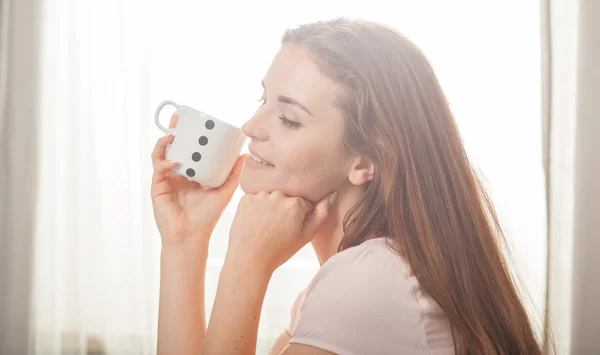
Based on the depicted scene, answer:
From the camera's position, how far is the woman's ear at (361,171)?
114cm

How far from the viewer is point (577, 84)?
2.20 meters

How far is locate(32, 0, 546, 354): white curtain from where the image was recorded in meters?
2.23

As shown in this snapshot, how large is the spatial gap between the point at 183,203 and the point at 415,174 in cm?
59

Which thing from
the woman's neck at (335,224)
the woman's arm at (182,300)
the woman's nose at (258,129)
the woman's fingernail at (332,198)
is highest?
the woman's nose at (258,129)

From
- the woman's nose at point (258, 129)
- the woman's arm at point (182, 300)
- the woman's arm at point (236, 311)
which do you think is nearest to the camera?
the woman's arm at point (236, 311)

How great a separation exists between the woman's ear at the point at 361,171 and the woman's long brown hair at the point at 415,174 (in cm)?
1

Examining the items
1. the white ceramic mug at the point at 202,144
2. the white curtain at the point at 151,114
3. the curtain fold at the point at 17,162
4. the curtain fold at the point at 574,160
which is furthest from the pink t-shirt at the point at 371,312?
the curtain fold at the point at 17,162

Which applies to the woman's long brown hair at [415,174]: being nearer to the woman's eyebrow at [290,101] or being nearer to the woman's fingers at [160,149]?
the woman's eyebrow at [290,101]

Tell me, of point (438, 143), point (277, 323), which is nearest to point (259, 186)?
point (438, 143)

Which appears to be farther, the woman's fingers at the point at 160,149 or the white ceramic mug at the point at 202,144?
the woman's fingers at the point at 160,149

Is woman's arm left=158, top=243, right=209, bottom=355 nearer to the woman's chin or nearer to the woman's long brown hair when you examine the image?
the woman's chin

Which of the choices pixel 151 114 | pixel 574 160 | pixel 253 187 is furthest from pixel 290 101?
pixel 574 160

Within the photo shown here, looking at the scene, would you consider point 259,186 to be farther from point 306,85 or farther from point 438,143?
point 438,143

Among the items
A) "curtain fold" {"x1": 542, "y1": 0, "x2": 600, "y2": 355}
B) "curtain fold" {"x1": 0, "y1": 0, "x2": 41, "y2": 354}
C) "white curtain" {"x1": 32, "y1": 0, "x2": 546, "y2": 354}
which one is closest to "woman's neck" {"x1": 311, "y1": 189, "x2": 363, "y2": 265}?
"white curtain" {"x1": 32, "y1": 0, "x2": 546, "y2": 354}
